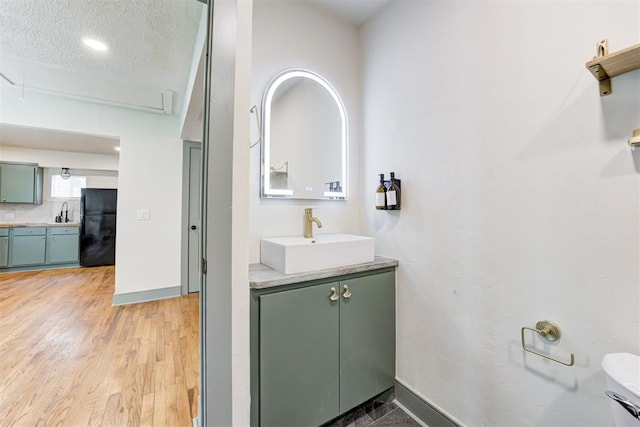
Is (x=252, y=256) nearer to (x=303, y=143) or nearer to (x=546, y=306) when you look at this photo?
(x=303, y=143)

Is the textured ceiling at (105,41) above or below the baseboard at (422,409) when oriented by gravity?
above

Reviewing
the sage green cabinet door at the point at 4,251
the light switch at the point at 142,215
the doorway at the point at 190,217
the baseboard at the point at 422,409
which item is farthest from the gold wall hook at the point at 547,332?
the sage green cabinet door at the point at 4,251

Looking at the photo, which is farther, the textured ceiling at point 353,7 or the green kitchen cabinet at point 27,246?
the green kitchen cabinet at point 27,246

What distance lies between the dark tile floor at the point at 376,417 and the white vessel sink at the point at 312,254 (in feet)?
2.83

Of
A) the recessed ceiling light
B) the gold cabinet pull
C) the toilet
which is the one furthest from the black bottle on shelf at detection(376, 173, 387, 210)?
the recessed ceiling light

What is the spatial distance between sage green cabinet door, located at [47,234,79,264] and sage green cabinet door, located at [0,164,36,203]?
85cm

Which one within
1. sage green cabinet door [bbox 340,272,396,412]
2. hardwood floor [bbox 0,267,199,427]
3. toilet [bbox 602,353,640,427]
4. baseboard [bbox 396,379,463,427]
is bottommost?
hardwood floor [bbox 0,267,199,427]

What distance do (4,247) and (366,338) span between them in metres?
6.54

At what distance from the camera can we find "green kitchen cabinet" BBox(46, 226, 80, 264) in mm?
4805

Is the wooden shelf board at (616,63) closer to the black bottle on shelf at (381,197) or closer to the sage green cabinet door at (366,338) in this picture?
the black bottle on shelf at (381,197)

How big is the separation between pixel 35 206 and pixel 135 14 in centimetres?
581

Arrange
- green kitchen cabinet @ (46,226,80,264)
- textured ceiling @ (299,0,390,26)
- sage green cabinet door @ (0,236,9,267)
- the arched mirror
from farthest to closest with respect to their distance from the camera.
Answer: green kitchen cabinet @ (46,226,80,264), sage green cabinet door @ (0,236,9,267), textured ceiling @ (299,0,390,26), the arched mirror

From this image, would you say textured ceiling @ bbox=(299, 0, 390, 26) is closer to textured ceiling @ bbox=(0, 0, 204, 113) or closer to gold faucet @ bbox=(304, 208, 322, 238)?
textured ceiling @ bbox=(0, 0, 204, 113)

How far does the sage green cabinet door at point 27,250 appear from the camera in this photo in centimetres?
452
